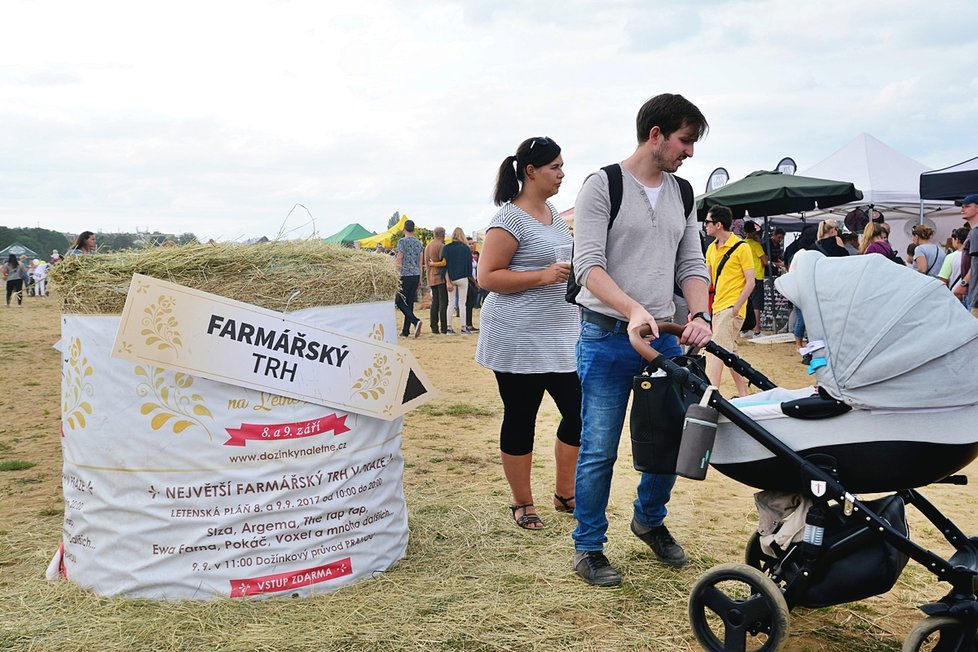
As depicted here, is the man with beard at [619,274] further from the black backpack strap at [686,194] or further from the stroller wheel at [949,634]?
the stroller wheel at [949,634]

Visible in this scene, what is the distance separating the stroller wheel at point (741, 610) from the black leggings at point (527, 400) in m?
1.48

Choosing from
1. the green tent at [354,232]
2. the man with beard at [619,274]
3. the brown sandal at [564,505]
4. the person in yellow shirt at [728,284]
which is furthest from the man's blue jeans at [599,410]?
the green tent at [354,232]

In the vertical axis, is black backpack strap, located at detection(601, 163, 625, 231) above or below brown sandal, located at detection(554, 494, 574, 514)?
above

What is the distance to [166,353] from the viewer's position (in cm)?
309

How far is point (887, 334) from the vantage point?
Result: 8.57ft

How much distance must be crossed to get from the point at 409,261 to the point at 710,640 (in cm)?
1144

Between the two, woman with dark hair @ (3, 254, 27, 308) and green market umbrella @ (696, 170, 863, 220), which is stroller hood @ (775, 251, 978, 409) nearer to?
green market umbrella @ (696, 170, 863, 220)

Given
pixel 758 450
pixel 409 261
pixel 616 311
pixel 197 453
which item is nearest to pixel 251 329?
pixel 197 453

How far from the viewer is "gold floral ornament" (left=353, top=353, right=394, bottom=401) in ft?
11.3

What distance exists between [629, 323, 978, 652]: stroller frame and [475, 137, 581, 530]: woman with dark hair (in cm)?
121

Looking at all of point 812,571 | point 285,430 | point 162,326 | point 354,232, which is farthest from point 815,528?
point 354,232

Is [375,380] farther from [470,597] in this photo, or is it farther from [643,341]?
[643,341]

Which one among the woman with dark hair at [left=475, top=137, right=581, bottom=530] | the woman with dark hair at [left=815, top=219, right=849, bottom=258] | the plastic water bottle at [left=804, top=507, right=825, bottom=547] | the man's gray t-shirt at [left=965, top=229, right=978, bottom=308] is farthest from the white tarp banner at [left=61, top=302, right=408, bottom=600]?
the woman with dark hair at [left=815, top=219, right=849, bottom=258]

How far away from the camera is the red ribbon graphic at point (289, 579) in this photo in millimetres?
3240
